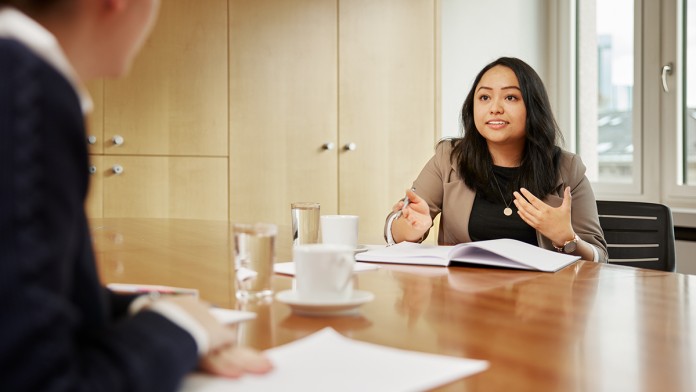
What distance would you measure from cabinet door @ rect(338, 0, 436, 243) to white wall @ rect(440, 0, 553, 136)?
37 cm

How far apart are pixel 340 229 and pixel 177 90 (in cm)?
192

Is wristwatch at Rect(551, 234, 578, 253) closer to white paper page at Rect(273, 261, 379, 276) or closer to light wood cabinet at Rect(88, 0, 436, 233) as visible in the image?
white paper page at Rect(273, 261, 379, 276)

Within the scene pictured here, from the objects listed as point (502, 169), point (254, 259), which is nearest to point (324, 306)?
point (254, 259)

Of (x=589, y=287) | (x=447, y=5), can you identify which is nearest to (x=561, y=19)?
(x=447, y=5)

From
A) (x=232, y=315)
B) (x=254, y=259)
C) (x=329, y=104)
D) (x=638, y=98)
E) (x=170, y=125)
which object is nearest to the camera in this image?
(x=232, y=315)

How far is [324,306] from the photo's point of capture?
3.09ft

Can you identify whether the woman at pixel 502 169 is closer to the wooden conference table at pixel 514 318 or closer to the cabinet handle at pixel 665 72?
the wooden conference table at pixel 514 318

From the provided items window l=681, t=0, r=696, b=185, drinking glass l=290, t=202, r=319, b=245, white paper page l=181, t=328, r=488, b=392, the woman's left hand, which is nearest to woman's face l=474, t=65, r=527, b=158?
the woman's left hand

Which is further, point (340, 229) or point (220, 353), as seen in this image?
point (340, 229)

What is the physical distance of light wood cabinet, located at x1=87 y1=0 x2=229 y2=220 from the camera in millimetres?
3172

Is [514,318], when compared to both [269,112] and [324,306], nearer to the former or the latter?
[324,306]

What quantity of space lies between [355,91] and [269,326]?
9.44 feet

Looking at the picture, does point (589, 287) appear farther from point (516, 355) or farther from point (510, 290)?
point (516, 355)

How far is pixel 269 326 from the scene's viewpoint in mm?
896
